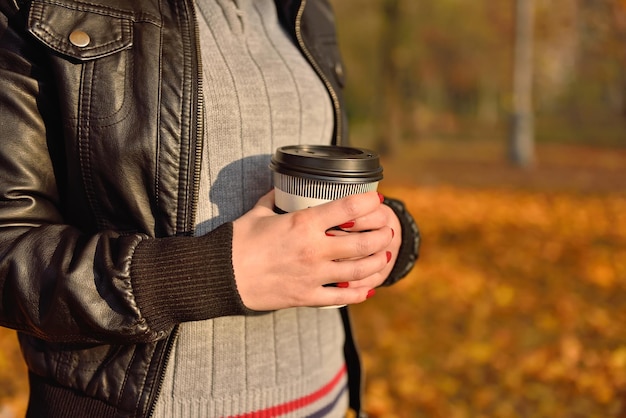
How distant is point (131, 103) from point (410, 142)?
2190 cm

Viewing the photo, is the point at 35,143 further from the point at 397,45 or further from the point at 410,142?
the point at 410,142

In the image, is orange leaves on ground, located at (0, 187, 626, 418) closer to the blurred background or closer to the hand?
the blurred background

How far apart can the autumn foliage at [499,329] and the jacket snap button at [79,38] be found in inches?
116

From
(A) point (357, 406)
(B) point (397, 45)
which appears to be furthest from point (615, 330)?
(B) point (397, 45)

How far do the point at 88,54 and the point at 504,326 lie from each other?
4.39 meters

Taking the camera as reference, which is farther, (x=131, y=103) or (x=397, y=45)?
(x=397, y=45)

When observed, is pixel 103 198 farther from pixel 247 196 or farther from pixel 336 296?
pixel 336 296

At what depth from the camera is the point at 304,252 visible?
3.64 ft

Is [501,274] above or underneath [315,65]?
underneath

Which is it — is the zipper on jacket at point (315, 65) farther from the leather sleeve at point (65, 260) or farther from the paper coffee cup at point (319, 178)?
the leather sleeve at point (65, 260)

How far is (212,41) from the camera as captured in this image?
4.63 ft

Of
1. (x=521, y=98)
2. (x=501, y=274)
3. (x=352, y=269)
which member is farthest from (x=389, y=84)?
(x=352, y=269)

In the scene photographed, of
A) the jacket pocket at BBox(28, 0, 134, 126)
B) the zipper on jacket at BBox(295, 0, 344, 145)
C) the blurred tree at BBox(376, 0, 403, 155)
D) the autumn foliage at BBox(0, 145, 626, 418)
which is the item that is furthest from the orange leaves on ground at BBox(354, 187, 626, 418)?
the blurred tree at BBox(376, 0, 403, 155)

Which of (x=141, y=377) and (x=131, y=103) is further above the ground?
(x=131, y=103)
